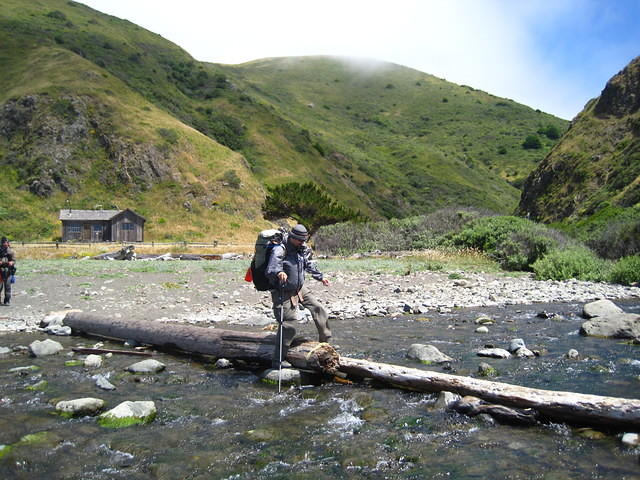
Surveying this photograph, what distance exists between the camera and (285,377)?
802 centimetres

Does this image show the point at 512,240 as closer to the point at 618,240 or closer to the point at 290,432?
the point at 618,240

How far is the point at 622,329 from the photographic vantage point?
11078mm

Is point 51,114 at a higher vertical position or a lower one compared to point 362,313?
higher

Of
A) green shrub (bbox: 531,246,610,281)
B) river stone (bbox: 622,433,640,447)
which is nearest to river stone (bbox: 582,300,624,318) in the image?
river stone (bbox: 622,433,640,447)

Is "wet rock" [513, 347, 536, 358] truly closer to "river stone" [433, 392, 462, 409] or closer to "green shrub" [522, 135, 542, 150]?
"river stone" [433, 392, 462, 409]

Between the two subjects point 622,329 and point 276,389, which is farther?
point 622,329

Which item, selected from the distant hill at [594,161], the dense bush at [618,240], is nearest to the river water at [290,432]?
the dense bush at [618,240]

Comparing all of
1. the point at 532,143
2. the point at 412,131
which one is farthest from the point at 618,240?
the point at 412,131

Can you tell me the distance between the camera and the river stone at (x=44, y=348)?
30.9 ft

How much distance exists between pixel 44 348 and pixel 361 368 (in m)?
6.33

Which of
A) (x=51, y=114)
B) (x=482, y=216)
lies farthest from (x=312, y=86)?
(x=482, y=216)

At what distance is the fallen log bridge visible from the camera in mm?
5660

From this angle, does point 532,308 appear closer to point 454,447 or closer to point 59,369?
point 454,447

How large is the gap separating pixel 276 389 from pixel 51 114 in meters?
81.2
